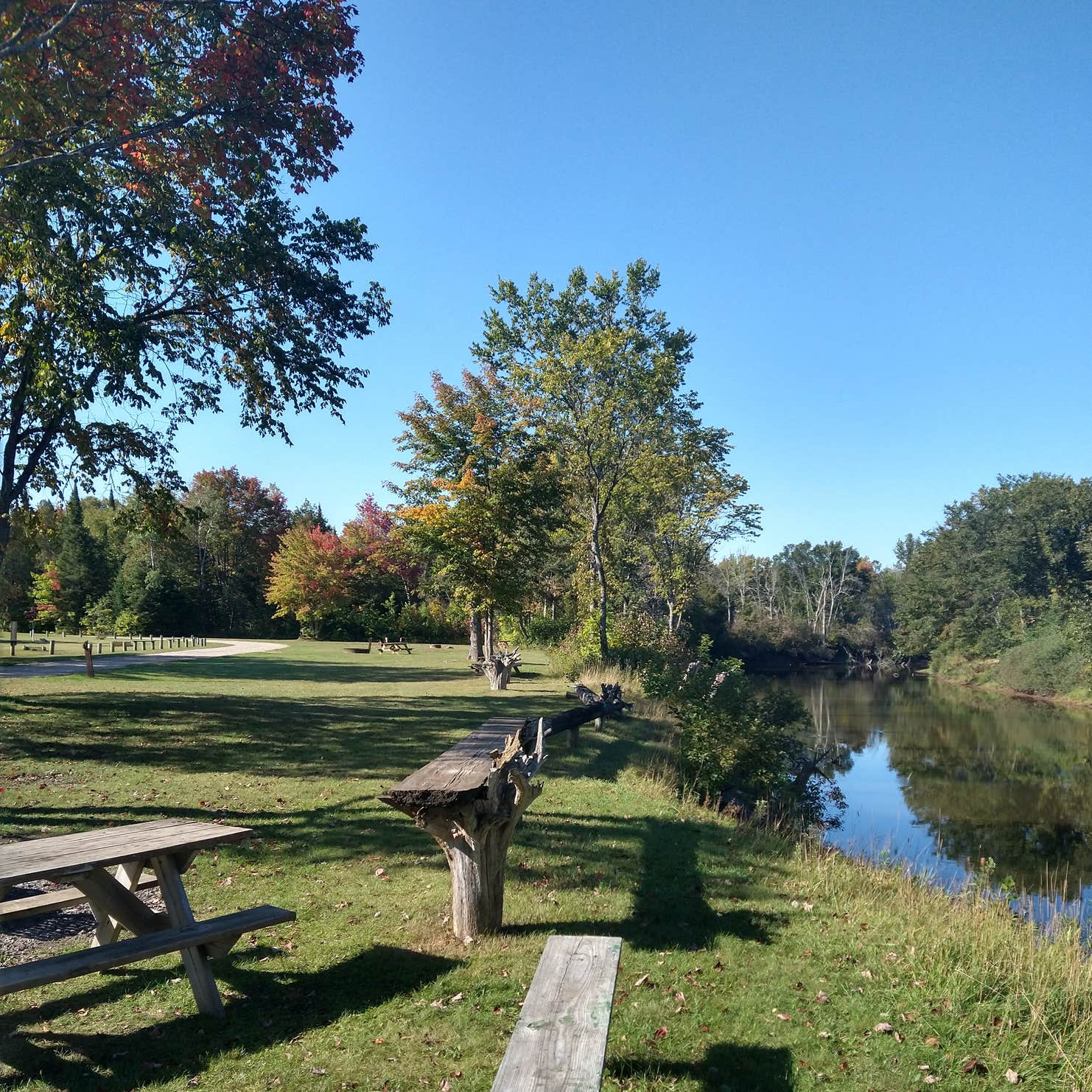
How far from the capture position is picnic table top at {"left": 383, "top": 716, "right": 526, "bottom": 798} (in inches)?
182

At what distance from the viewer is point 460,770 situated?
5184 mm

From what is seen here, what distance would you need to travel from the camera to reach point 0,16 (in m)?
Result: 7.31

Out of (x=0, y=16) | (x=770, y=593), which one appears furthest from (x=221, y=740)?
(x=770, y=593)

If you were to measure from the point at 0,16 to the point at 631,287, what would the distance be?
1868 centimetres

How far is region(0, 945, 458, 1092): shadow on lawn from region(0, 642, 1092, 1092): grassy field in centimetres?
2

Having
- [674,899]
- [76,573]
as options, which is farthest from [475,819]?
[76,573]

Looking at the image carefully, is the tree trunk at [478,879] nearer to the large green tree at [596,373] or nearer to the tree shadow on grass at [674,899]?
the tree shadow on grass at [674,899]

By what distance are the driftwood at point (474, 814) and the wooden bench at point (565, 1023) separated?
3.34ft

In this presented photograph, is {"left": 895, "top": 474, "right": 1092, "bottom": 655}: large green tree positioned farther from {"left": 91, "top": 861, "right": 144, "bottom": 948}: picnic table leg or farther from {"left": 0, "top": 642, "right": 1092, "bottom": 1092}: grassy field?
{"left": 91, "top": 861, "right": 144, "bottom": 948}: picnic table leg

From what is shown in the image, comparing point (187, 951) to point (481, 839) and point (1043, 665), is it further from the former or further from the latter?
point (1043, 665)

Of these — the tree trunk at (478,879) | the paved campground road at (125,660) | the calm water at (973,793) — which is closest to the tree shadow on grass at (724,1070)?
the tree trunk at (478,879)

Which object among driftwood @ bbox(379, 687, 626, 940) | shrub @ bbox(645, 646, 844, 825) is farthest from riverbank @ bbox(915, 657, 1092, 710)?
driftwood @ bbox(379, 687, 626, 940)

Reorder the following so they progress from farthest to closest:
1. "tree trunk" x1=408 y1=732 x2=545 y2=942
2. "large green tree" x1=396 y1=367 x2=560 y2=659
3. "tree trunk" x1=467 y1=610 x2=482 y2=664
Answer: "tree trunk" x1=467 y1=610 x2=482 y2=664 → "large green tree" x1=396 y1=367 x2=560 y2=659 → "tree trunk" x1=408 y1=732 x2=545 y2=942

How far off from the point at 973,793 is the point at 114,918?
60.8ft
